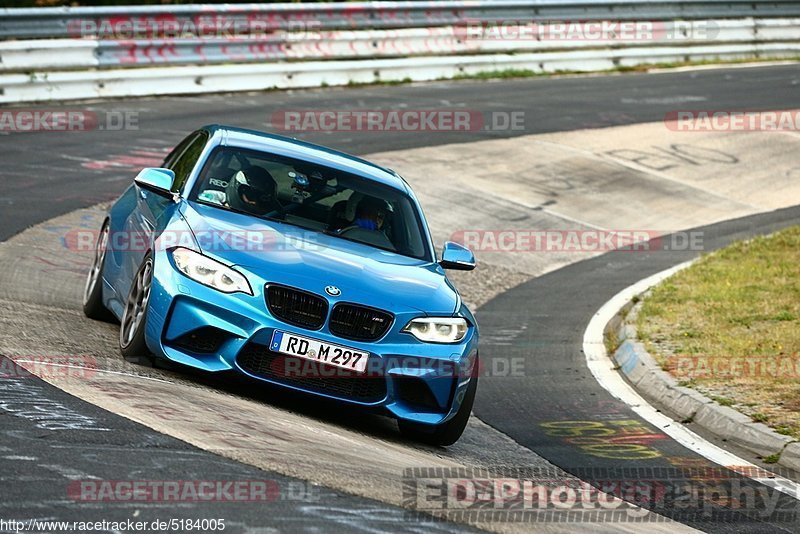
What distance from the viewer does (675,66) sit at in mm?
30094

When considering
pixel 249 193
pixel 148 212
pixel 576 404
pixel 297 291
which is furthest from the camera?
pixel 576 404

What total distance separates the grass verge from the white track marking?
1.18ft

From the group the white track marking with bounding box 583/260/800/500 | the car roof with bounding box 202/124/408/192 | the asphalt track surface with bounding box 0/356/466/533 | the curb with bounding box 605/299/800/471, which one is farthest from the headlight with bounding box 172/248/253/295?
the curb with bounding box 605/299/800/471

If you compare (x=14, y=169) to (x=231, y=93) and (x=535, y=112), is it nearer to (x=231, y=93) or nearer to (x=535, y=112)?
(x=231, y=93)

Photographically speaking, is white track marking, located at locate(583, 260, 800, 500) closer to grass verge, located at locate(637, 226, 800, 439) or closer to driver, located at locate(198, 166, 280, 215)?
grass verge, located at locate(637, 226, 800, 439)

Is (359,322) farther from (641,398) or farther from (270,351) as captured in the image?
(641,398)

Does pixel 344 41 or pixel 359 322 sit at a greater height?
pixel 344 41

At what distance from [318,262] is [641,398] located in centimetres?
349

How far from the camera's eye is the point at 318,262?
7535mm

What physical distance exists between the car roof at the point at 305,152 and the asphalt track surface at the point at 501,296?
1.76 metres

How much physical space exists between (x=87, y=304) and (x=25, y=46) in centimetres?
1188

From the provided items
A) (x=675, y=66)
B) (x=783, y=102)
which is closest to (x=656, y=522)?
(x=783, y=102)

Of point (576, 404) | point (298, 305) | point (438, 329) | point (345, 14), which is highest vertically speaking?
point (345, 14)

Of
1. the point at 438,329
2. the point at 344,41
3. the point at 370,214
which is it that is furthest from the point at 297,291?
the point at 344,41
